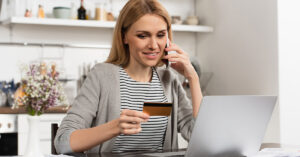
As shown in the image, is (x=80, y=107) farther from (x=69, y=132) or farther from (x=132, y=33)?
(x=132, y=33)

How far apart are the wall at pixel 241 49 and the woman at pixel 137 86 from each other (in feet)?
4.79

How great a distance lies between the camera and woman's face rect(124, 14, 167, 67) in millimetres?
1811

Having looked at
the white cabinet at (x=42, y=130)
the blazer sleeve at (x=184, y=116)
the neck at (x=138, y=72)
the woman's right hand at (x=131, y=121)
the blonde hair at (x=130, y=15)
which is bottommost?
the white cabinet at (x=42, y=130)

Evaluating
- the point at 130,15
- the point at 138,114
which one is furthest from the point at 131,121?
the point at 130,15

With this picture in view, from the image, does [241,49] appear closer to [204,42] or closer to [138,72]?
[204,42]

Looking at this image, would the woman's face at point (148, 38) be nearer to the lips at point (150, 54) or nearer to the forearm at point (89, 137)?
the lips at point (150, 54)

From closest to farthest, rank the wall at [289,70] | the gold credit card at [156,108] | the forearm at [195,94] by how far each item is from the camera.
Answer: the gold credit card at [156,108] → the forearm at [195,94] → the wall at [289,70]

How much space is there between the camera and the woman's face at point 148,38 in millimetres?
1811

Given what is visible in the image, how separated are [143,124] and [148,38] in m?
0.37

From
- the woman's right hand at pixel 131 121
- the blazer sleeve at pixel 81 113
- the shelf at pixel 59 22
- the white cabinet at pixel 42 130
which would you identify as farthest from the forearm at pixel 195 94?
the shelf at pixel 59 22

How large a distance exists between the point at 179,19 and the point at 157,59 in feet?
7.67

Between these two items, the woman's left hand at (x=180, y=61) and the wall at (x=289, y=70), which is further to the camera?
the wall at (x=289, y=70)

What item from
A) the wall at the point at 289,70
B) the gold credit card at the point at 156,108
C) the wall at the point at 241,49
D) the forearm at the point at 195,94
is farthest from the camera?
the wall at the point at 241,49

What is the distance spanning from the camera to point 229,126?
4.39ft
